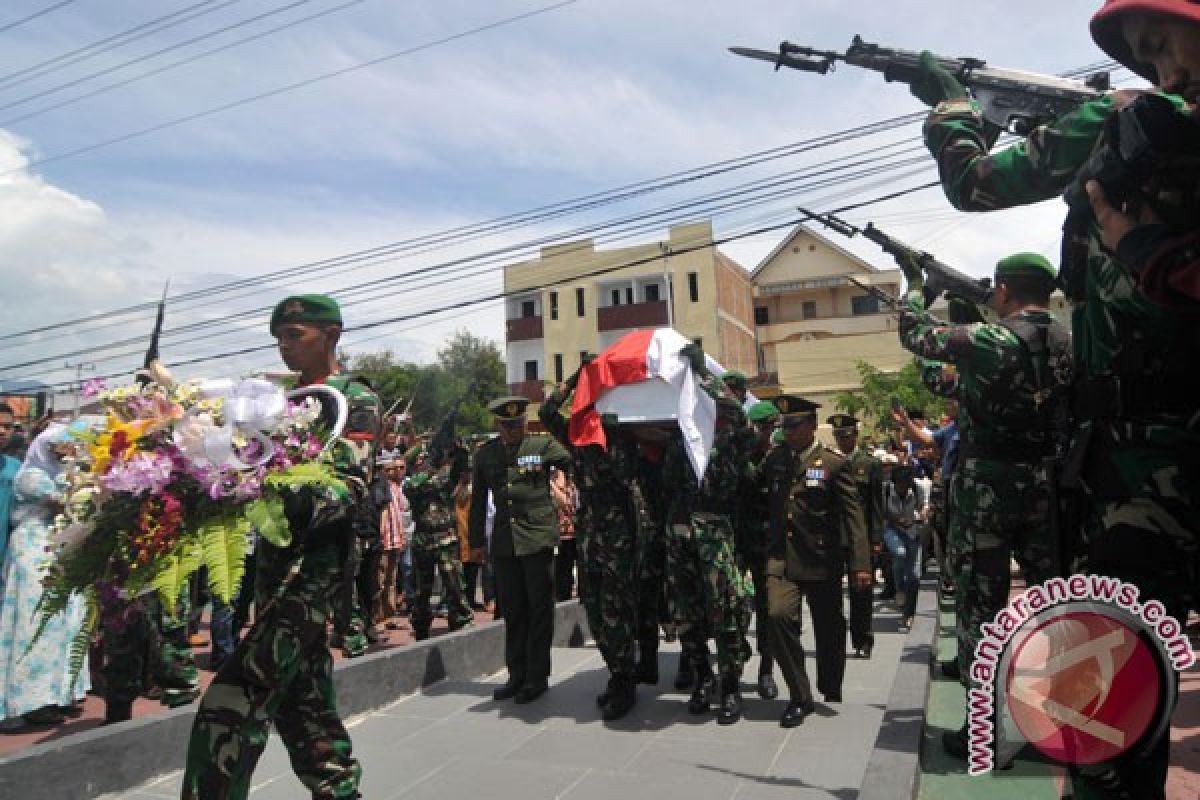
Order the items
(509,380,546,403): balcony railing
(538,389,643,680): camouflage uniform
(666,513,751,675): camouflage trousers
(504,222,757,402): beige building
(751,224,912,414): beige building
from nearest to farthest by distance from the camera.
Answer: (666,513,751,675): camouflage trousers
(538,389,643,680): camouflage uniform
(504,222,757,402): beige building
(751,224,912,414): beige building
(509,380,546,403): balcony railing

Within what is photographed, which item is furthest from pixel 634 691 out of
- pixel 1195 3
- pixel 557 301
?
pixel 557 301

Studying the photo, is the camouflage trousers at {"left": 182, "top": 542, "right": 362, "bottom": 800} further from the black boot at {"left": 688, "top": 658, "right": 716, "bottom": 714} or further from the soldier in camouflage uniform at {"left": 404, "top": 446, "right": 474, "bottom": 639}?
the soldier in camouflage uniform at {"left": 404, "top": 446, "right": 474, "bottom": 639}

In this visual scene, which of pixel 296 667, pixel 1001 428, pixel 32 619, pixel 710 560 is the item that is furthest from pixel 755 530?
pixel 32 619

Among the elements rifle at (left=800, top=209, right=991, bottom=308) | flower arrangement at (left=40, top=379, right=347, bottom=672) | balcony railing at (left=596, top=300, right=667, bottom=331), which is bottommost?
flower arrangement at (left=40, top=379, right=347, bottom=672)

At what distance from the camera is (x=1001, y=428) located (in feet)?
11.5

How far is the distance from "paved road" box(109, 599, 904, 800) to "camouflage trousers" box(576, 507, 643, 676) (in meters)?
0.40

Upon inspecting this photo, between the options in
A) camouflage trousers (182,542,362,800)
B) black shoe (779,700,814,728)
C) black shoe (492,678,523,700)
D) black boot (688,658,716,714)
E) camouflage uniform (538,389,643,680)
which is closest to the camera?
camouflage trousers (182,542,362,800)

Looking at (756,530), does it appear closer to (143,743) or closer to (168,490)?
(143,743)

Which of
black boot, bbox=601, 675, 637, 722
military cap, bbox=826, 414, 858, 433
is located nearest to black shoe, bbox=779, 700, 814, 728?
black boot, bbox=601, 675, 637, 722

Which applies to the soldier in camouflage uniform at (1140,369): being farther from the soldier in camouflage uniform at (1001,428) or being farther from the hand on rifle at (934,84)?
the soldier in camouflage uniform at (1001,428)

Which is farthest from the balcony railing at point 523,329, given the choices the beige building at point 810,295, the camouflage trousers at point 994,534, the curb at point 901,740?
the camouflage trousers at point 994,534

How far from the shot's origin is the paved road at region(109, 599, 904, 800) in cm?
391

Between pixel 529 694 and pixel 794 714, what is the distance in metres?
1.73

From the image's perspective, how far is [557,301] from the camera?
4284 cm
